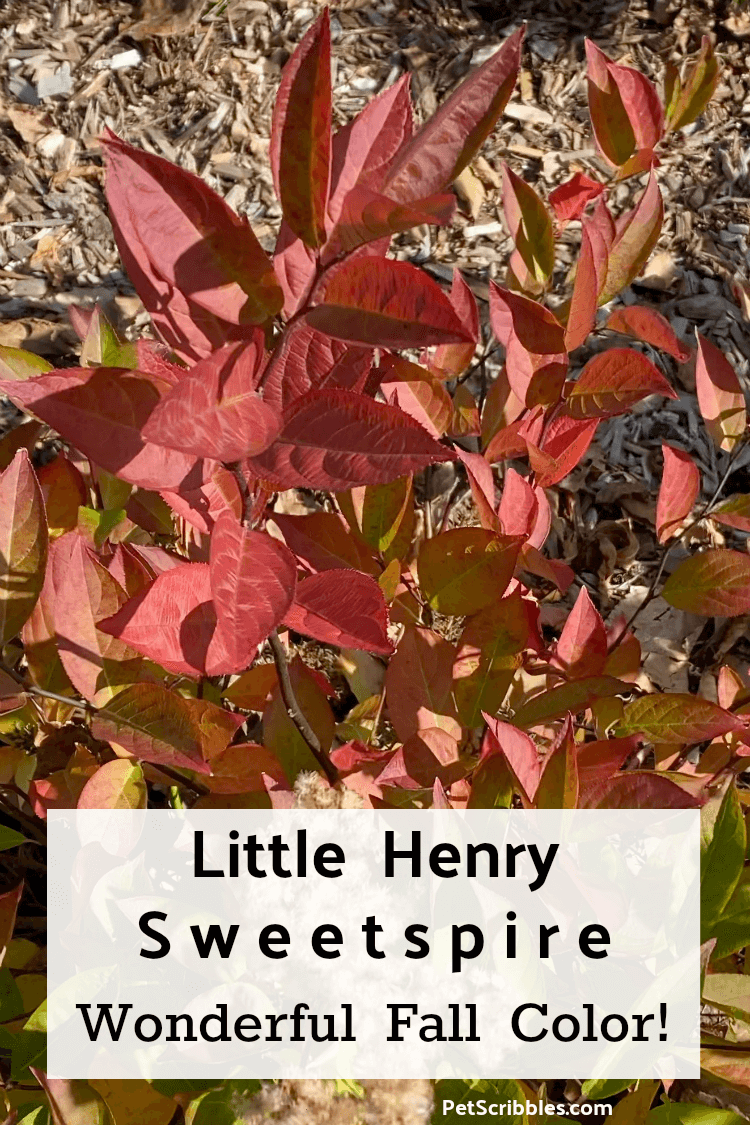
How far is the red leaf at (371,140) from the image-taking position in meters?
0.71

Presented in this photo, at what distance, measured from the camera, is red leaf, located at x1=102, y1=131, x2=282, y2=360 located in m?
0.62

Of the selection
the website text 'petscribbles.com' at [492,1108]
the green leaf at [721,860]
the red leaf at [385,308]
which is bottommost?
the website text 'petscribbles.com' at [492,1108]

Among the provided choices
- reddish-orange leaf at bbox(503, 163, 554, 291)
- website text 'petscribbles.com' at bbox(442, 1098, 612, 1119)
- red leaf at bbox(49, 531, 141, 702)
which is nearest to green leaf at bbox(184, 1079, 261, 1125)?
website text 'petscribbles.com' at bbox(442, 1098, 612, 1119)

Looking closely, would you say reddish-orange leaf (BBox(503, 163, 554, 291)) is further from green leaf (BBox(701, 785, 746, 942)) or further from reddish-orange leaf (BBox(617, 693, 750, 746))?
green leaf (BBox(701, 785, 746, 942))

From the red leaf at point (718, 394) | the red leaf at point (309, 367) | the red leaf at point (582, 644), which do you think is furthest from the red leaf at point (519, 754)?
the red leaf at point (718, 394)

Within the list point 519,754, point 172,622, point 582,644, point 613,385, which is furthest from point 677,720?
point 172,622

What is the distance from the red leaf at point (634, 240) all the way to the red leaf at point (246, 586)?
23.1 inches

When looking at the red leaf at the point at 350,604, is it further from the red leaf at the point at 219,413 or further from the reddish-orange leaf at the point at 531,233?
the reddish-orange leaf at the point at 531,233

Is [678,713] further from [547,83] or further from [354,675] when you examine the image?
[547,83]

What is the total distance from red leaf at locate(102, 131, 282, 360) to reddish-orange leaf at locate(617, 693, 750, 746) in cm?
73

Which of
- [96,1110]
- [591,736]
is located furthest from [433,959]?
[591,736]

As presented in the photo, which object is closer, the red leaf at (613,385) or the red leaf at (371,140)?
the red leaf at (371,140)

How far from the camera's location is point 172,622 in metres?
0.85

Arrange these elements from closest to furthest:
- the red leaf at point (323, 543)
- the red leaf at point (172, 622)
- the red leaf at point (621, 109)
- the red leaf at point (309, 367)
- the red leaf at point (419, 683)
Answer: the red leaf at point (309, 367) → the red leaf at point (172, 622) → the red leaf at point (323, 543) → the red leaf at point (419, 683) → the red leaf at point (621, 109)
